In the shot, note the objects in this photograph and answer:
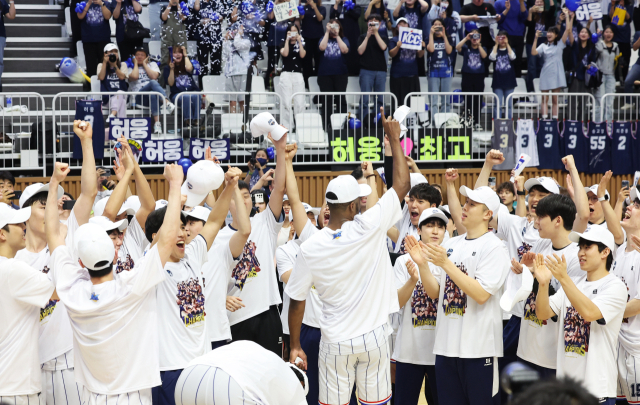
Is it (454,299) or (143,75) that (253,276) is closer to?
(454,299)

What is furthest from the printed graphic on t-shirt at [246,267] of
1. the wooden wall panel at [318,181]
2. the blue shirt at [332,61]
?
the blue shirt at [332,61]

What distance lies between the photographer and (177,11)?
12.9 meters

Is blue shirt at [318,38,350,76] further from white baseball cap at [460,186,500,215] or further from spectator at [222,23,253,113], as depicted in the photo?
white baseball cap at [460,186,500,215]

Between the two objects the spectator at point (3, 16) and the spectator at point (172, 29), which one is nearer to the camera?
the spectator at point (172, 29)

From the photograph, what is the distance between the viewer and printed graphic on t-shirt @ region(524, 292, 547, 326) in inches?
203

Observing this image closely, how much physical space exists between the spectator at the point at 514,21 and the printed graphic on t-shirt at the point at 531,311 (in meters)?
10.4

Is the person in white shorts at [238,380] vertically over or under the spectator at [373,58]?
under

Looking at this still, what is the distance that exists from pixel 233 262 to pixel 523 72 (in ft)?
38.7

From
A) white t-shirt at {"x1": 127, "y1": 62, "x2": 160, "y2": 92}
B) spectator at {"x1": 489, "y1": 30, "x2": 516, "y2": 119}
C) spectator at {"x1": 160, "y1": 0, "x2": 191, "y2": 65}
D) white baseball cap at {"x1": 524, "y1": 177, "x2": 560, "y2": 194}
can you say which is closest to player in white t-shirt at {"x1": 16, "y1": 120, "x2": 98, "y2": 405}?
white baseball cap at {"x1": 524, "y1": 177, "x2": 560, "y2": 194}

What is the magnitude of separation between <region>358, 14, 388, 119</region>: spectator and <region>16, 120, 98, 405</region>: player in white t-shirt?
838 centimetres

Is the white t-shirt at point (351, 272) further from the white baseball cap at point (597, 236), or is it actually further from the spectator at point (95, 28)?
the spectator at point (95, 28)

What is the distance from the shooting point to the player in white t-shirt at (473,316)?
16.6 ft

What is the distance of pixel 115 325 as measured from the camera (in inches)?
159

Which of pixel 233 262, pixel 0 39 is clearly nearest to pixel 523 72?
pixel 0 39
